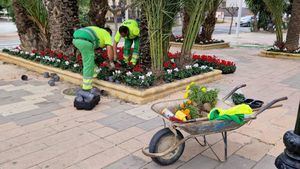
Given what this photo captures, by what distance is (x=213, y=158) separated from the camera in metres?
3.54

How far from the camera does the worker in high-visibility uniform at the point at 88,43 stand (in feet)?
17.5

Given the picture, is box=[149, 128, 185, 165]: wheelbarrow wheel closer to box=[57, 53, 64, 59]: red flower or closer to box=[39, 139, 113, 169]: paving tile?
box=[39, 139, 113, 169]: paving tile

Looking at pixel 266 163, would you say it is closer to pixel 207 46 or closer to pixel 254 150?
pixel 254 150

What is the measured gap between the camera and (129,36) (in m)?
6.83

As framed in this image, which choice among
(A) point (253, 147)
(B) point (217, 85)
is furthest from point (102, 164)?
(B) point (217, 85)

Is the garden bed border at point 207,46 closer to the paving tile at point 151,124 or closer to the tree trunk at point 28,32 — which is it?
the tree trunk at point 28,32

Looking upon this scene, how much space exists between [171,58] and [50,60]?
3071 mm

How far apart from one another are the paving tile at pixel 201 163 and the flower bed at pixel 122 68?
242 cm

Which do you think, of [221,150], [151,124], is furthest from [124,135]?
[221,150]

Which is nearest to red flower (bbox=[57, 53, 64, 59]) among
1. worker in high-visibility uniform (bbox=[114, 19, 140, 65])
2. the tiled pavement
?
the tiled pavement

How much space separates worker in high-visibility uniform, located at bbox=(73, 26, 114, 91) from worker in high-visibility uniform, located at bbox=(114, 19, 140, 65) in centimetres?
62

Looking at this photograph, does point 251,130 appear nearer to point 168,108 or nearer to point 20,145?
point 168,108

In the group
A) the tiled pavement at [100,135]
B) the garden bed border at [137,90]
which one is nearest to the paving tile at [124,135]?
the tiled pavement at [100,135]

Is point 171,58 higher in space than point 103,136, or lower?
higher
